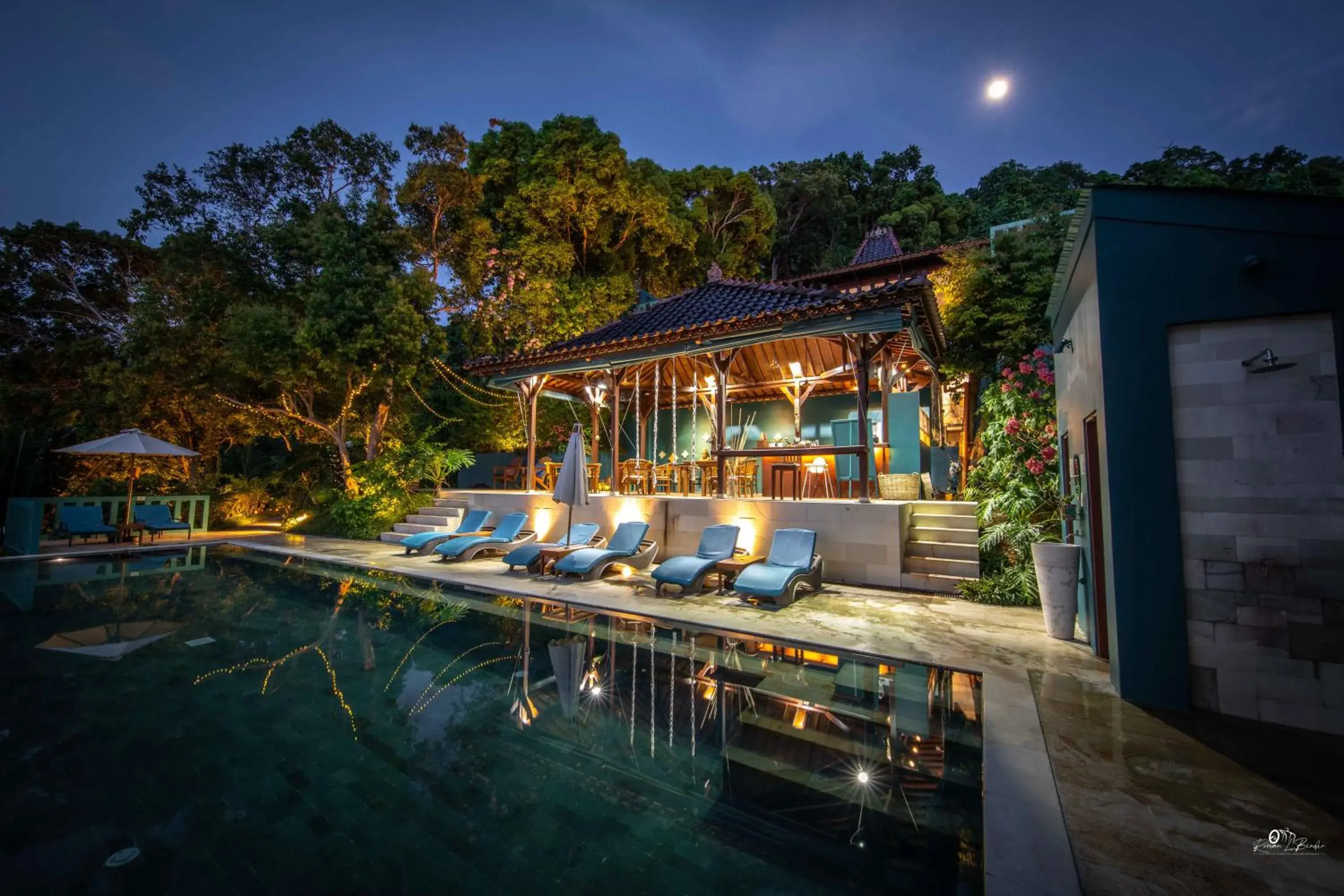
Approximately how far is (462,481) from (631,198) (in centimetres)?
1285

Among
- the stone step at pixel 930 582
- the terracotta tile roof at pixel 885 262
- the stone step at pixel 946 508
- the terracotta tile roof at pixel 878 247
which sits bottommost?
the stone step at pixel 930 582

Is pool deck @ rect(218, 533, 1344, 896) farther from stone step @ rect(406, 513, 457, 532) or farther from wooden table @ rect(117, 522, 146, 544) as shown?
wooden table @ rect(117, 522, 146, 544)

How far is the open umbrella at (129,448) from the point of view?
39.0ft

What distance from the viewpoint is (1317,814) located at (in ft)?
8.48

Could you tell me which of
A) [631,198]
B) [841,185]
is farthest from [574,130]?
[841,185]

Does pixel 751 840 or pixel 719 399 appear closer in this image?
pixel 751 840

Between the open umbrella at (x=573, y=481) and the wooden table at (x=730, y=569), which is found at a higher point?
the open umbrella at (x=573, y=481)

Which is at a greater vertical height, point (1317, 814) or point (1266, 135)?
point (1266, 135)

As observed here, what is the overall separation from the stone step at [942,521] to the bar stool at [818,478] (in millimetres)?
2507

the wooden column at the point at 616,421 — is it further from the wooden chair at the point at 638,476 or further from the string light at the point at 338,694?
the string light at the point at 338,694

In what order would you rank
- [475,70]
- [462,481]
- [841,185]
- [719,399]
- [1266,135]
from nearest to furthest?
[719,399] < [462,481] < [841,185] < [475,70] < [1266,135]

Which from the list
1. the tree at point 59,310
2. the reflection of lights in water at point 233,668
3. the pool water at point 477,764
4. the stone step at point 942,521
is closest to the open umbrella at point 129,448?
the tree at point 59,310

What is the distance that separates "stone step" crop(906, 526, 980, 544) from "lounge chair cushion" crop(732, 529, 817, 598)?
6.16 feet

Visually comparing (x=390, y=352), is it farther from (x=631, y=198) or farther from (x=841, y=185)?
(x=841, y=185)
